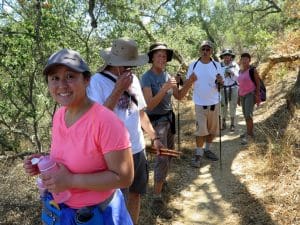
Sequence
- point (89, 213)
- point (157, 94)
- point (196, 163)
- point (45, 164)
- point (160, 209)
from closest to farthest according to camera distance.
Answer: point (45, 164) < point (89, 213) < point (157, 94) < point (160, 209) < point (196, 163)

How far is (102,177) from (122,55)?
4.54ft

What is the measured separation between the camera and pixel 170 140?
4598mm

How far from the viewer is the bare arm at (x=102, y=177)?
171 cm

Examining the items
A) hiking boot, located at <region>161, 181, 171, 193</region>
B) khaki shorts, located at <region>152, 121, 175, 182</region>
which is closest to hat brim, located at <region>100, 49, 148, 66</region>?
khaki shorts, located at <region>152, 121, 175, 182</region>

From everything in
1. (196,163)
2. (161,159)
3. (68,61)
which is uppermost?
(68,61)

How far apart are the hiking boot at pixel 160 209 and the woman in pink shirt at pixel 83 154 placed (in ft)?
7.72

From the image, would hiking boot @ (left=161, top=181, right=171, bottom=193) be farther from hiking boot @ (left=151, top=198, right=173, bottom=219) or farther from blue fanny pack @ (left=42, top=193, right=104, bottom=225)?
blue fanny pack @ (left=42, top=193, right=104, bottom=225)

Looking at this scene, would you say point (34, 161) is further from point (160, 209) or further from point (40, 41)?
point (40, 41)

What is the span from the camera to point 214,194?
495 centimetres

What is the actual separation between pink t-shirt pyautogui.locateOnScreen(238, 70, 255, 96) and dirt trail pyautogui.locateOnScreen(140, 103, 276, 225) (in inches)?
38.7

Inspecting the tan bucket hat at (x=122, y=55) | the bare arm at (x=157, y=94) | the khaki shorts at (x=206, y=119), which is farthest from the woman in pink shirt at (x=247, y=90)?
the tan bucket hat at (x=122, y=55)

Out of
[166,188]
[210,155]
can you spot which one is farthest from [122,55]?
[210,155]

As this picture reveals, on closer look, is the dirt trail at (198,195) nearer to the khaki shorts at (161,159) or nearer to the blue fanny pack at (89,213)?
the khaki shorts at (161,159)

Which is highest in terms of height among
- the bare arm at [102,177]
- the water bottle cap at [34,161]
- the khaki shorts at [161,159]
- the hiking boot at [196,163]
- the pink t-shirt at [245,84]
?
the pink t-shirt at [245,84]
